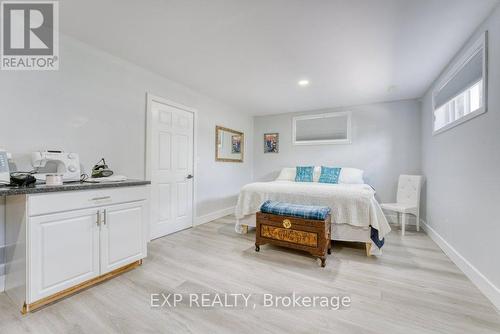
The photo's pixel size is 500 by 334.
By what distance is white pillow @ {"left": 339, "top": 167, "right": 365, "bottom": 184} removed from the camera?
4.07 metres

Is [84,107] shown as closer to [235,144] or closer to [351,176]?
[235,144]

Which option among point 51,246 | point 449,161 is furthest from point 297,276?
point 449,161

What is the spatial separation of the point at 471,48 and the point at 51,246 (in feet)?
13.2

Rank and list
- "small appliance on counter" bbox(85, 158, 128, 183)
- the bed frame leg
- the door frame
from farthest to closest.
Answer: the bed frame leg, the door frame, "small appliance on counter" bbox(85, 158, 128, 183)

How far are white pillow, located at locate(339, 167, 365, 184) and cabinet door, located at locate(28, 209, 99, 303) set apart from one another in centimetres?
383

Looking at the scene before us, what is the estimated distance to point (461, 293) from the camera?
6.02 ft

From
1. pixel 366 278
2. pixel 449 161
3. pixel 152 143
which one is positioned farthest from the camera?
pixel 152 143

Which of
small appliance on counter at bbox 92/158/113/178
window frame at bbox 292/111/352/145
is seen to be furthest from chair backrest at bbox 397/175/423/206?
small appliance on counter at bbox 92/158/113/178

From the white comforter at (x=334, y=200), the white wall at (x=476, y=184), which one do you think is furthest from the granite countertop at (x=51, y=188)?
the white wall at (x=476, y=184)

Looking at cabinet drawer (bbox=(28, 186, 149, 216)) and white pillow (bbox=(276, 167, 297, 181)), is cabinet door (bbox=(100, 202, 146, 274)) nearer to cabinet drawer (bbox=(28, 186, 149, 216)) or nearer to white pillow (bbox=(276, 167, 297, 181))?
cabinet drawer (bbox=(28, 186, 149, 216))

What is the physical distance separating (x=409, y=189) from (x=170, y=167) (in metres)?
3.97

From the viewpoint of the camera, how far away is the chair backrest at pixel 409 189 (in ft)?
11.9

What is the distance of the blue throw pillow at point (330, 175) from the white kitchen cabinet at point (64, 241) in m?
3.29

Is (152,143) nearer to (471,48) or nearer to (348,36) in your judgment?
(348,36)
